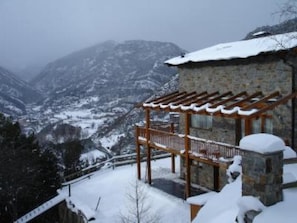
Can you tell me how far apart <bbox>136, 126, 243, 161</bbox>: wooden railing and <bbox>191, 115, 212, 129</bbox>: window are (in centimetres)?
147

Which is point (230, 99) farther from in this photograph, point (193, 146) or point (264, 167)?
point (264, 167)

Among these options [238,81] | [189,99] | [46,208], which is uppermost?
[238,81]

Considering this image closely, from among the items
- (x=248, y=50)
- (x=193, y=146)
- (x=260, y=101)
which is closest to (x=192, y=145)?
(x=193, y=146)

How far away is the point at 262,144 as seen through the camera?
6676 millimetres

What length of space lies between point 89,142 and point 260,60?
49244 mm

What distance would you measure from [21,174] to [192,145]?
40.2ft

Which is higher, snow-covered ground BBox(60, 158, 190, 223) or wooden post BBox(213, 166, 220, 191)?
wooden post BBox(213, 166, 220, 191)

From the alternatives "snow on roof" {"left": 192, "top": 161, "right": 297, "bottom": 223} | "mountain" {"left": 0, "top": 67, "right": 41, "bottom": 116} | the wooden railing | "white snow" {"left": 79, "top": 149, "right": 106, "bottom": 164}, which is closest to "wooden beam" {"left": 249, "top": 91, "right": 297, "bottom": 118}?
the wooden railing

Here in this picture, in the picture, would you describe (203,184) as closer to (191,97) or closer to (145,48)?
(191,97)

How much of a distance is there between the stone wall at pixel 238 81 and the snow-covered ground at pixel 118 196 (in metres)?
3.63

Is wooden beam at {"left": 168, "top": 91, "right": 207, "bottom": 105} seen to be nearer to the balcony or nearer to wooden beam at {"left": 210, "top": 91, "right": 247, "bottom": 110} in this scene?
the balcony

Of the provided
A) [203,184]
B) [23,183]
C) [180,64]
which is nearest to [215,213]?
[203,184]

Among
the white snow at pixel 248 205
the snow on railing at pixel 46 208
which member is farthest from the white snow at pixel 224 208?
the snow on railing at pixel 46 208

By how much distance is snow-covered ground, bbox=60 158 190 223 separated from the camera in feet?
50.5
